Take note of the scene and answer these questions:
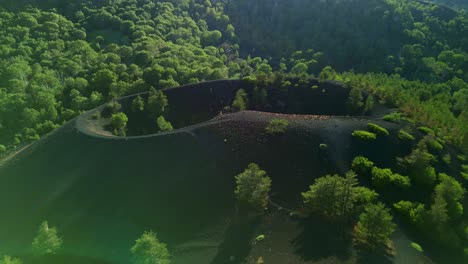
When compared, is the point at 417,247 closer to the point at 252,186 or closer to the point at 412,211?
the point at 412,211

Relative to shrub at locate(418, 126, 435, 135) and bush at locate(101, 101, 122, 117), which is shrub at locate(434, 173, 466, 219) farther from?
bush at locate(101, 101, 122, 117)

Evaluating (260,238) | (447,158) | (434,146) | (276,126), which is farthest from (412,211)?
(276,126)

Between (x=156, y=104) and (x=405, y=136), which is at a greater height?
(x=405, y=136)

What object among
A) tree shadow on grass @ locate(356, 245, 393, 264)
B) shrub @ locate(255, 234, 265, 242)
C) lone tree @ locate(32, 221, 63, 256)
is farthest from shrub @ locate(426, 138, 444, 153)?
lone tree @ locate(32, 221, 63, 256)

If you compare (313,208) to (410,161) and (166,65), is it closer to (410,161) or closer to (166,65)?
(410,161)

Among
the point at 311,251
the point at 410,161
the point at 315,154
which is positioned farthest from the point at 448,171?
the point at 311,251
